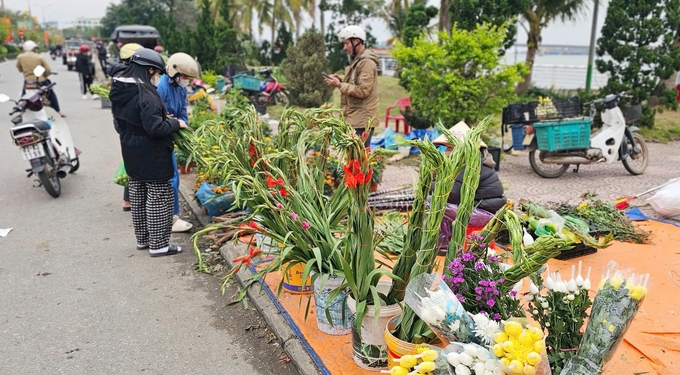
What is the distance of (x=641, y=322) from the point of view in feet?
11.0

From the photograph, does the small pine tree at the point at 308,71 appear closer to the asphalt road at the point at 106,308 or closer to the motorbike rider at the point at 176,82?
the asphalt road at the point at 106,308

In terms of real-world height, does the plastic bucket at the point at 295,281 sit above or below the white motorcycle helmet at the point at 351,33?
below

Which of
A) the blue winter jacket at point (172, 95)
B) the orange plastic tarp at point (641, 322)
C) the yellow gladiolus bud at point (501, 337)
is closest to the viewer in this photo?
the yellow gladiolus bud at point (501, 337)

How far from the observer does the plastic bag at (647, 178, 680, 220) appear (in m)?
5.27

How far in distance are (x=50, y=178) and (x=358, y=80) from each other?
151 inches

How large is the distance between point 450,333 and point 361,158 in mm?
931

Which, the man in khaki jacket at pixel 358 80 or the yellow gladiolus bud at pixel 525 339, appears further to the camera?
the man in khaki jacket at pixel 358 80

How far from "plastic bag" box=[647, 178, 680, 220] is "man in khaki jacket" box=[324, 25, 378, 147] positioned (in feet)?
9.83

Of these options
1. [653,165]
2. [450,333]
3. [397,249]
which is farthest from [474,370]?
[653,165]

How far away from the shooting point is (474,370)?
204 centimetres

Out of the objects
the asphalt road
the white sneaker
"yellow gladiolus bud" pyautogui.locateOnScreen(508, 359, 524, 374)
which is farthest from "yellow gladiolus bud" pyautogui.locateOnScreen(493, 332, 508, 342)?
the white sneaker

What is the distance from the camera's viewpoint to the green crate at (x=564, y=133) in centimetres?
695

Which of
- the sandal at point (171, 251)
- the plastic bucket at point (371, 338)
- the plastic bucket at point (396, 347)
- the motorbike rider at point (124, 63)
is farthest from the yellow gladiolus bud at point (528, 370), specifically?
the motorbike rider at point (124, 63)

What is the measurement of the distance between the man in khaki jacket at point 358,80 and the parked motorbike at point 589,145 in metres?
2.71
